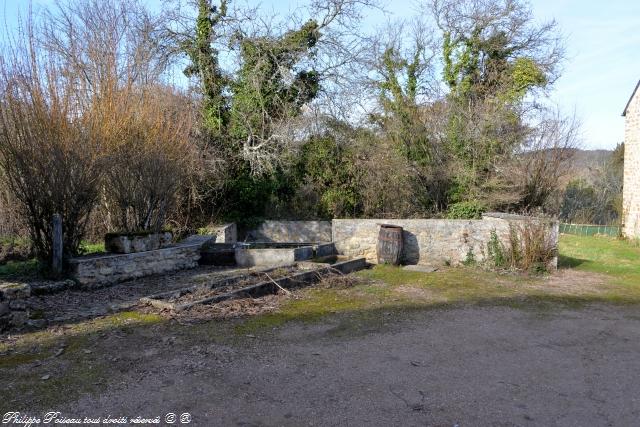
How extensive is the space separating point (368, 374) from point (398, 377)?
30cm

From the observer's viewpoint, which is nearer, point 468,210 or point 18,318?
point 18,318

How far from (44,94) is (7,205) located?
2.93m

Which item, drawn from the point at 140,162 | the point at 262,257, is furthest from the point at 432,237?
the point at 140,162

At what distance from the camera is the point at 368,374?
4.84m

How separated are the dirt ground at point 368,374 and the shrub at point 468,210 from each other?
789cm

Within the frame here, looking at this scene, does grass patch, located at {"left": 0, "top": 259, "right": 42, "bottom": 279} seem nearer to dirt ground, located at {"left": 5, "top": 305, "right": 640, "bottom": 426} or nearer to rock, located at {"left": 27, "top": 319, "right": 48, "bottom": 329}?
rock, located at {"left": 27, "top": 319, "right": 48, "bottom": 329}

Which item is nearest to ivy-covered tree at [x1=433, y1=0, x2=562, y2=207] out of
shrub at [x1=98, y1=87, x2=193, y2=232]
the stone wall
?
the stone wall

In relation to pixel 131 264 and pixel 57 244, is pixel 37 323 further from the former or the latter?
pixel 131 264

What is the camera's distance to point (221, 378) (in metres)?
4.64

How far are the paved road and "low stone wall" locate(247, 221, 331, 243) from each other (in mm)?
9099

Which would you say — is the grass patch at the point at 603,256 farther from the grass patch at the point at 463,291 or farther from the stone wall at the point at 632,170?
the stone wall at the point at 632,170

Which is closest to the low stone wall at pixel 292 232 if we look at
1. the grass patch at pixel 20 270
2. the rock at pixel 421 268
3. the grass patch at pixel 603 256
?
the rock at pixel 421 268

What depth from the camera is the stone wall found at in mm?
18464

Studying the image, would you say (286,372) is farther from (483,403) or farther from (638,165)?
(638,165)
